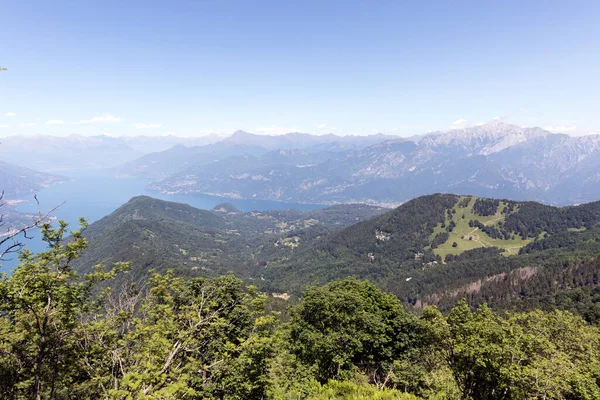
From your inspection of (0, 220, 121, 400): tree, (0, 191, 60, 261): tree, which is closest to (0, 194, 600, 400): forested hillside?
(0, 220, 121, 400): tree

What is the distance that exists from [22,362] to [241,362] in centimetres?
1105

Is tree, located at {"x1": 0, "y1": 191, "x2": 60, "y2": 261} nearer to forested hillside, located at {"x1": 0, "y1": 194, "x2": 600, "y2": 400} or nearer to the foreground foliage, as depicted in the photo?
forested hillside, located at {"x1": 0, "y1": 194, "x2": 600, "y2": 400}

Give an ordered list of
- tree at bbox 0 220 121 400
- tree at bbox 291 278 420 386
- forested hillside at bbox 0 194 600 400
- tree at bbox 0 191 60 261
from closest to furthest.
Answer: tree at bbox 0 191 60 261, tree at bbox 0 220 121 400, forested hillside at bbox 0 194 600 400, tree at bbox 291 278 420 386

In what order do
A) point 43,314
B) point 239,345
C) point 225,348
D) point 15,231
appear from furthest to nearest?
point 239,345 < point 225,348 < point 43,314 < point 15,231

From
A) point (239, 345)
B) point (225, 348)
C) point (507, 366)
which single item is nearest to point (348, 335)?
point (239, 345)

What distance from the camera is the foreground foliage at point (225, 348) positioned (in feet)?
42.5

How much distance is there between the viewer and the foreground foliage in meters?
13.0

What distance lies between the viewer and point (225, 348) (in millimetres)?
18422

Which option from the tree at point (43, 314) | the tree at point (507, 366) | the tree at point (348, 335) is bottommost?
the tree at point (348, 335)

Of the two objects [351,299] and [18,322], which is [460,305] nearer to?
[351,299]

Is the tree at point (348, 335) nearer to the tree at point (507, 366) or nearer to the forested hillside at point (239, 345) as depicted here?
the forested hillside at point (239, 345)

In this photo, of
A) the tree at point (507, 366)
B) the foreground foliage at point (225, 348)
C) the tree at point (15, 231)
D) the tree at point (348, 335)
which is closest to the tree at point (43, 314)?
the foreground foliage at point (225, 348)

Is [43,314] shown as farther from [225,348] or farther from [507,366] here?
[507,366]

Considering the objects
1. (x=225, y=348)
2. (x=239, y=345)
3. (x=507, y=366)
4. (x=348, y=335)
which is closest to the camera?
(x=225, y=348)
